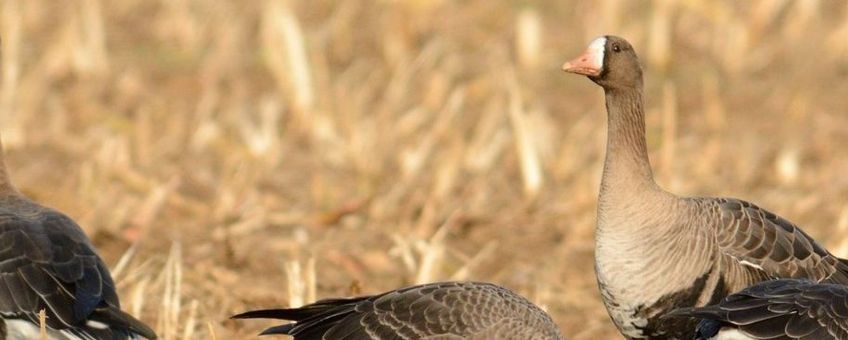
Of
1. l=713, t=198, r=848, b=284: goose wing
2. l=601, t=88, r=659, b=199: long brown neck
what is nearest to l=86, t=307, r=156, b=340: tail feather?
l=601, t=88, r=659, b=199: long brown neck

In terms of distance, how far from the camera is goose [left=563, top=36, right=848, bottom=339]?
25.4ft


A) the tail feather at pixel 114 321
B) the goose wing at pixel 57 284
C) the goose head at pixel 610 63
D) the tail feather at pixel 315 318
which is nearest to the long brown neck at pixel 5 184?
the goose wing at pixel 57 284

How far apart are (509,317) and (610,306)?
2.66ft

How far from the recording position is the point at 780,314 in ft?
22.7

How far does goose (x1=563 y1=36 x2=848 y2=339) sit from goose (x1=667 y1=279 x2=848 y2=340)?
0.59 meters

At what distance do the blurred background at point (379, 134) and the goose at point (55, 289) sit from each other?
54 cm

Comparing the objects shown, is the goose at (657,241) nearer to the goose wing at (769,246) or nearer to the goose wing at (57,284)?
the goose wing at (769,246)

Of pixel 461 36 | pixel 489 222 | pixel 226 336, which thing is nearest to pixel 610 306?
pixel 226 336

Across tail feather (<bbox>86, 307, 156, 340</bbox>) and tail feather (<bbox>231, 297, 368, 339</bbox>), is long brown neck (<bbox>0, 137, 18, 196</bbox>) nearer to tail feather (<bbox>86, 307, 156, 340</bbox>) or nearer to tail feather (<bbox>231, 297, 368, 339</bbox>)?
tail feather (<bbox>86, 307, 156, 340</bbox>)

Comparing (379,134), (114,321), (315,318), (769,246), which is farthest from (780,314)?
(379,134)

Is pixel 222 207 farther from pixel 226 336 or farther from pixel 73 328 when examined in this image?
pixel 73 328

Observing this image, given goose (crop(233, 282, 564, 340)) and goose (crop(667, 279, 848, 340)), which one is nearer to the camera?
goose (crop(667, 279, 848, 340))

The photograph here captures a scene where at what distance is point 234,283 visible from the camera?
977 centimetres

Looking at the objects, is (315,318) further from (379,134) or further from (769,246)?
(379,134)
